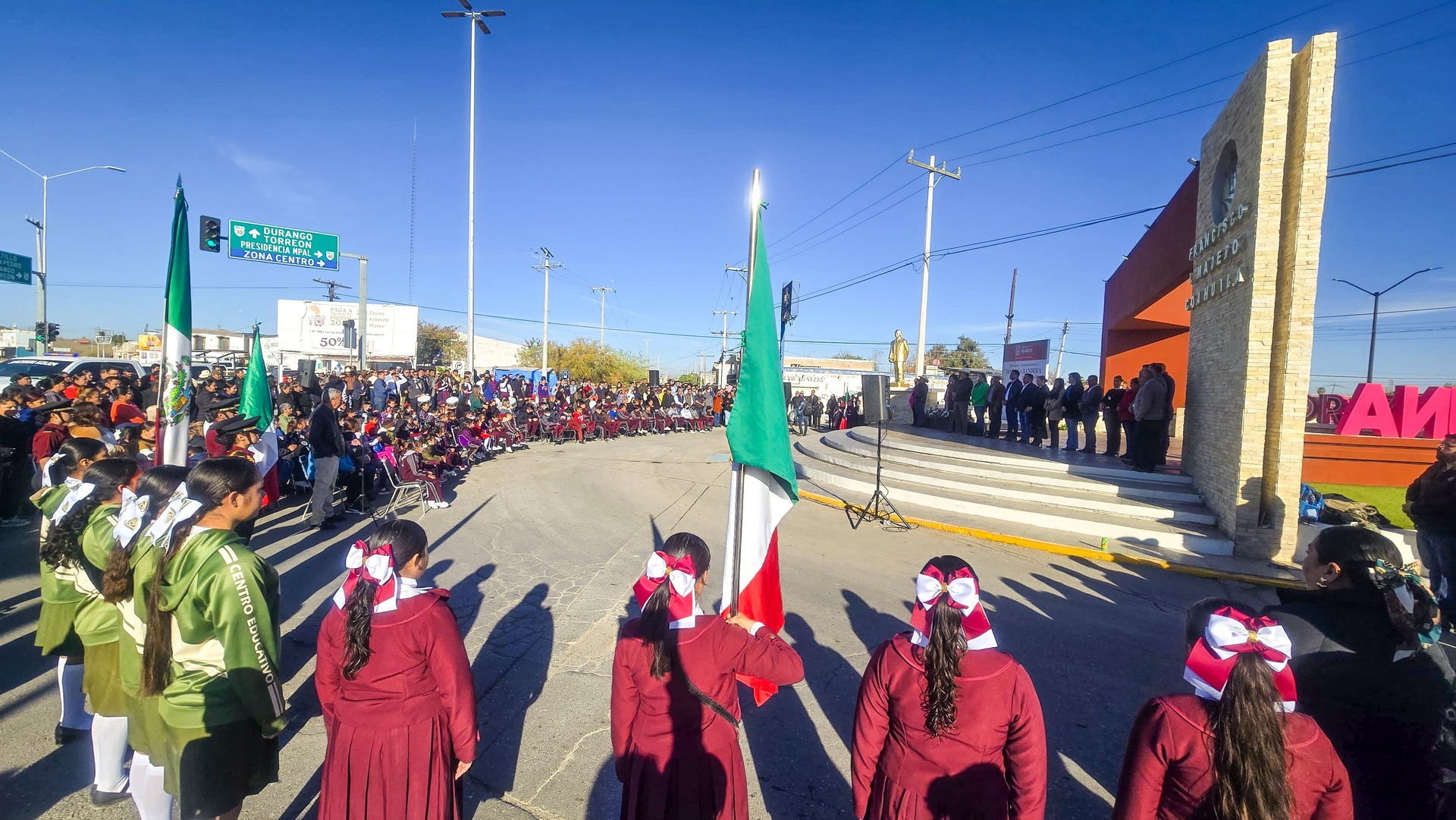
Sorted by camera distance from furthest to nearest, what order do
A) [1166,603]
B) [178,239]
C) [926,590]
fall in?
1. [1166,603]
2. [178,239]
3. [926,590]

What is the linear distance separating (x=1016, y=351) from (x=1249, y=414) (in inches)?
748

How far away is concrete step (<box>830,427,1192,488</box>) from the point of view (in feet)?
35.8

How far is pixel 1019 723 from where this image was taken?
84.8 inches

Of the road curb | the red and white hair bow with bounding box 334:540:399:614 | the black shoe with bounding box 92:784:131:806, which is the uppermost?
the red and white hair bow with bounding box 334:540:399:614

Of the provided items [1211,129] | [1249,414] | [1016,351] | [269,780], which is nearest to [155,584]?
[269,780]

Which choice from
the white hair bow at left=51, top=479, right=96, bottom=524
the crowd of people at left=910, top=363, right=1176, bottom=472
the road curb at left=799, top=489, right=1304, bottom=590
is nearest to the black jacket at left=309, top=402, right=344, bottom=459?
the white hair bow at left=51, top=479, right=96, bottom=524

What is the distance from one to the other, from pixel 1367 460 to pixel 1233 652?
48.0 ft

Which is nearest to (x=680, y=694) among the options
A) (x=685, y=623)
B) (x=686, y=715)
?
(x=686, y=715)

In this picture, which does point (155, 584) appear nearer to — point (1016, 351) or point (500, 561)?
point (500, 561)

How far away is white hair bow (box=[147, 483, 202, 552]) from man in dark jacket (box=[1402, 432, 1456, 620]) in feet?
27.3

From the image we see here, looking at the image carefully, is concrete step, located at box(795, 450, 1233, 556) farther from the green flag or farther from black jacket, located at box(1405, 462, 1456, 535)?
the green flag

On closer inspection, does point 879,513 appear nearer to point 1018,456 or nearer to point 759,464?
point 1018,456

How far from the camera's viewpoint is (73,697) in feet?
11.6

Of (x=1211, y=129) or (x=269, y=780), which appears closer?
(x=269, y=780)
